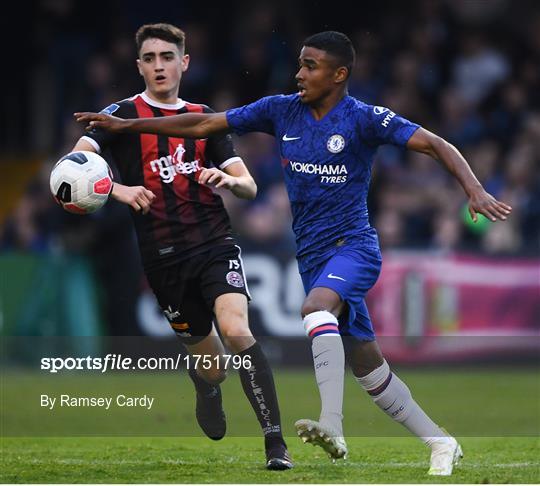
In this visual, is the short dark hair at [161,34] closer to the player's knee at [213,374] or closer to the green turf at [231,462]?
the player's knee at [213,374]

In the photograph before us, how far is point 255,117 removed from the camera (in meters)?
7.62

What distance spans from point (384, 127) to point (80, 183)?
182 centimetres

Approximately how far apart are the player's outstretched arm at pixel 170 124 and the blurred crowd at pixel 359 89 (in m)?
7.12

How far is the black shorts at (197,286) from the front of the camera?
800 cm

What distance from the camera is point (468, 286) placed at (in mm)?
14656

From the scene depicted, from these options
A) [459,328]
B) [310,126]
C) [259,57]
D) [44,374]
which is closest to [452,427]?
[310,126]

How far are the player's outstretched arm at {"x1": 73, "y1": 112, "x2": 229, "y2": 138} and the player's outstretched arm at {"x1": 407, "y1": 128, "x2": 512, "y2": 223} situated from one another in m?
1.22

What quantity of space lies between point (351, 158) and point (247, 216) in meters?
7.98

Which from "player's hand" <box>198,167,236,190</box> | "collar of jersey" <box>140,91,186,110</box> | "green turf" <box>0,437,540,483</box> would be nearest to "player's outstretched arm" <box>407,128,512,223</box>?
"player's hand" <box>198,167,236,190</box>

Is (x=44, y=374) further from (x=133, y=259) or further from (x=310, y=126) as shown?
(x=310, y=126)

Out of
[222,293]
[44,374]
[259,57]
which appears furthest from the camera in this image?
[259,57]

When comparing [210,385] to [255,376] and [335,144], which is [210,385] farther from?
[335,144]

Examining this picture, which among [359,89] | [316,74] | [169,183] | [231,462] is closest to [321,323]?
[231,462]

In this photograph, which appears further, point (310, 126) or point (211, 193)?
point (211, 193)
